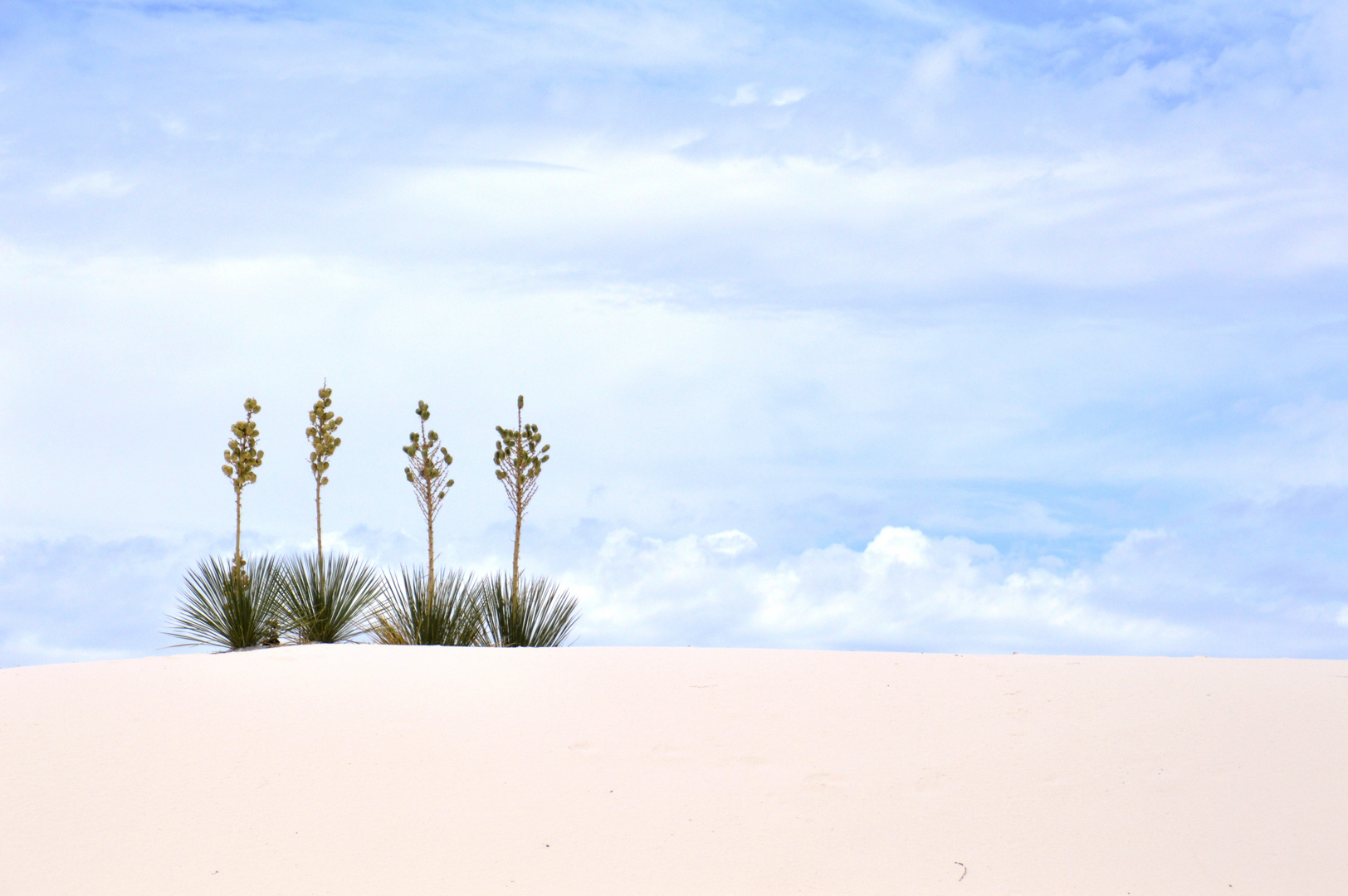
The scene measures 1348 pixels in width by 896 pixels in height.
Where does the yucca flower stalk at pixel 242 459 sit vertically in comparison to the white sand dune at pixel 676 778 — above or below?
above

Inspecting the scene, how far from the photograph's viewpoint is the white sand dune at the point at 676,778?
6371 mm

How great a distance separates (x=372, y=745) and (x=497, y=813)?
5.01 feet

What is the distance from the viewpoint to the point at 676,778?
296 inches

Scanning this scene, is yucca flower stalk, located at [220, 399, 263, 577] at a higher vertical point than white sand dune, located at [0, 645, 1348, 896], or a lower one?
higher

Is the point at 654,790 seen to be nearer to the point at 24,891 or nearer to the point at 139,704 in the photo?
the point at 24,891

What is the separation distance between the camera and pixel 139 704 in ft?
29.8

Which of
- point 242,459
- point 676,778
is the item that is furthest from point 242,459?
point 676,778

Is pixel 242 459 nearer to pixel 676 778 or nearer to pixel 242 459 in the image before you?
pixel 242 459

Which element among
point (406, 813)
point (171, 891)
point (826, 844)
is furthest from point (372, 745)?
point (826, 844)

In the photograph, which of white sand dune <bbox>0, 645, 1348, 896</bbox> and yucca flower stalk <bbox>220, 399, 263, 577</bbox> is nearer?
white sand dune <bbox>0, 645, 1348, 896</bbox>

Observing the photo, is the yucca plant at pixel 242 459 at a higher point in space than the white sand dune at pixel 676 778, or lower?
higher

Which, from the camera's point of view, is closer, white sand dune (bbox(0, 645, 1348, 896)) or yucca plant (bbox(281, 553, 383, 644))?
white sand dune (bbox(0, 645, 1348, 896))

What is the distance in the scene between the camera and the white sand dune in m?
6.37

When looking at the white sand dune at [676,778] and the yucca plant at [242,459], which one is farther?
the yucca plant at [242,459]
